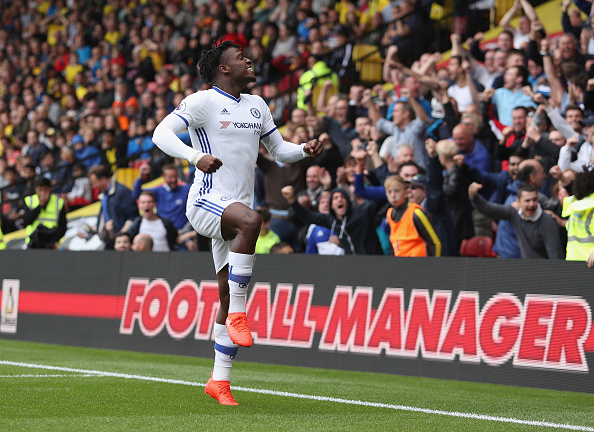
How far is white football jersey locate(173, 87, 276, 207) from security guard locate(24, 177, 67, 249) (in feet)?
27.8

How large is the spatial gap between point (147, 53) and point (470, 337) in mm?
→ 15182

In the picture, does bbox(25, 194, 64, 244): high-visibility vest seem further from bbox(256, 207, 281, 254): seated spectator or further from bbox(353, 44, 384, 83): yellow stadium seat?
bbox(353, 44, 384, 83): yellow stadium seat

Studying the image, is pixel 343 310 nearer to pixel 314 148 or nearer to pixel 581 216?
pixel 581 216

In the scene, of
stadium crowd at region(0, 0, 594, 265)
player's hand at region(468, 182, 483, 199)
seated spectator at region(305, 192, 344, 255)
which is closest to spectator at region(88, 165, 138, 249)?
stadium crowd at region(0, 0, 594, 265)

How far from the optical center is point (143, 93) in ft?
65.9

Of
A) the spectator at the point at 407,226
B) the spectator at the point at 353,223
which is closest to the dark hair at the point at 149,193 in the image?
the spectator at the point at 353,223

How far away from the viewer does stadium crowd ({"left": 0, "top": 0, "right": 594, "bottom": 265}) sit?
10.5 meters

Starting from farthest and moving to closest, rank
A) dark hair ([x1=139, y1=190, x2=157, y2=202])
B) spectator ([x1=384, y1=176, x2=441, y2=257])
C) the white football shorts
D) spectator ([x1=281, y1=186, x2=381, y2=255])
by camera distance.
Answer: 1. dark hair ([x1=139, y1=190, x2=157, y2=202])
2. spectator ([x1=281, y1=186, x2=381, y2=255])
3. spectator ([x1=384, y1=176, x2=441, y2=257])
4. the white football shorts

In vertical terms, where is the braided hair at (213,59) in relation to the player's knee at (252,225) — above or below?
above

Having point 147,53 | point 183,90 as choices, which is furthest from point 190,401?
point 147,53

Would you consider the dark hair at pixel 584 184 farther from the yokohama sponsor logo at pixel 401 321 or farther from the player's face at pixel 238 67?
the player's face at pixel 238 67

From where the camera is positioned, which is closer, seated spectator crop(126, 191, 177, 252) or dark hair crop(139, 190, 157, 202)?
seated spectator crop(126, 191, 177, 252)

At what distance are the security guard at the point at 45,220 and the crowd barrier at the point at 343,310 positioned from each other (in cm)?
84

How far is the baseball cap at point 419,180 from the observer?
1105cm
